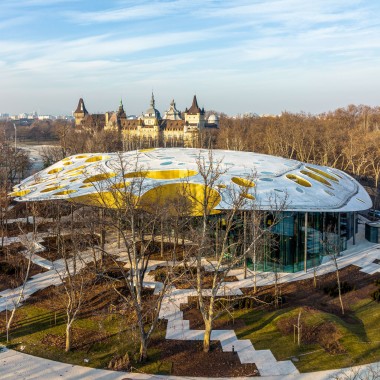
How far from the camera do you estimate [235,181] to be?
95.9 feet

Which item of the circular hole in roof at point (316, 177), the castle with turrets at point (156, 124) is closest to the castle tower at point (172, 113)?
the castle with turrets at point (156, 124)

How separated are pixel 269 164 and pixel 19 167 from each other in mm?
37683

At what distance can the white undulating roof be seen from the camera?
27.3 meters

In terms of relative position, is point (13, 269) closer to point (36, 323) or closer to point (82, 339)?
point (36, 323)

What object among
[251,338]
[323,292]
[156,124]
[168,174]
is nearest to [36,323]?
[251,338]

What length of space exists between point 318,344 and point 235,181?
13637 millimetres

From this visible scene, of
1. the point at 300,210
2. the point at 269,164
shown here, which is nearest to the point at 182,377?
the point at 300,210

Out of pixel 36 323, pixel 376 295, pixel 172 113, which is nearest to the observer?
pixel 36 323

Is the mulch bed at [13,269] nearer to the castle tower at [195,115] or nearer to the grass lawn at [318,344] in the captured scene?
the grass lawn at [318,344]

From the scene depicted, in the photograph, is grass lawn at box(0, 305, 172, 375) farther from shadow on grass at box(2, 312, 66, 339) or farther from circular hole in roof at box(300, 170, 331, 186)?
circular hole in roof at box(300, 170, 331, 186)

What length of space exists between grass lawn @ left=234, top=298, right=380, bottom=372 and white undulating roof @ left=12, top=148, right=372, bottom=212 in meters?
6.62

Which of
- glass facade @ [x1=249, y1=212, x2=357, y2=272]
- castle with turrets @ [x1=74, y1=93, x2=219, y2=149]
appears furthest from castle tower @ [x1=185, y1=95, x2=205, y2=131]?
glass facade @ [x1=249, y1=212, x2=357, y2=272]

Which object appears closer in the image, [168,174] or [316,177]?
[168,174]

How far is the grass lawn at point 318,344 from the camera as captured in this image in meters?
16.8
